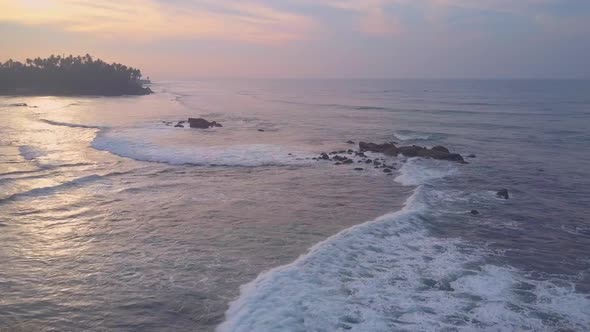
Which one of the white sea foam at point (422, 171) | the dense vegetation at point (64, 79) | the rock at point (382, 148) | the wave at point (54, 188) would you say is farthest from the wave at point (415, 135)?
the dense vegetation at point (64, 79)

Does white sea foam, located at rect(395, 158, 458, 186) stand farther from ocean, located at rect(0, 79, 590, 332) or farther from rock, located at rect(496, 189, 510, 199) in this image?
rock, located at rect(496, 189, 510, 199)

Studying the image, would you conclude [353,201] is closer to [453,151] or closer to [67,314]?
[67,314]

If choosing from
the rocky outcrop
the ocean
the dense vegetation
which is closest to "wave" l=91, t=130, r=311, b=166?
the ocean

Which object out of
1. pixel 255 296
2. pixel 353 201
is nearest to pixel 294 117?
pixel 353 201

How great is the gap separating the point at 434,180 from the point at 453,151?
1202 centimetres

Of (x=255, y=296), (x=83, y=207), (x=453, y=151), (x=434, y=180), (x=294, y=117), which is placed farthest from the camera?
(x=294, y=117)

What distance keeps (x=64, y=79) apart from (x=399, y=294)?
12090 centimetres

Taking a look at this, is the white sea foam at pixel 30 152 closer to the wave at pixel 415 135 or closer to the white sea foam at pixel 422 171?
the white sea foam at pixel 422 171

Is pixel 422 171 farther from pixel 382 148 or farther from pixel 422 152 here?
pixel 382 148

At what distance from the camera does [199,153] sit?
33625 mm

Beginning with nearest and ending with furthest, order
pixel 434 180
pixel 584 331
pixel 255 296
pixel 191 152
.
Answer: pixel 584 331
pixel 255 296
pixel 434 180
pixel 191 152

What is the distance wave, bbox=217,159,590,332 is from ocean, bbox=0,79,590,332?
0.05 metres

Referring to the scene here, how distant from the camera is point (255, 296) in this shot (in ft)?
39.1

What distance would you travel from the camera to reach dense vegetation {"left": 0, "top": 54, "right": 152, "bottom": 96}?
112037 millimetres
